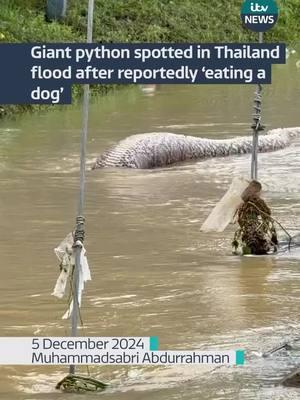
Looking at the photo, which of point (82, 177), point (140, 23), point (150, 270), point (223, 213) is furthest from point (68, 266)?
point (140, 23)

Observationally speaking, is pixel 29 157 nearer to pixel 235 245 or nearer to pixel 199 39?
pixel 235 245

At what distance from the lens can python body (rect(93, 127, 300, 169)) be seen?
15562 mm

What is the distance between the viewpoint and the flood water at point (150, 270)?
6.49 m

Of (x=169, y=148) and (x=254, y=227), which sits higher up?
(x=169, y=148)

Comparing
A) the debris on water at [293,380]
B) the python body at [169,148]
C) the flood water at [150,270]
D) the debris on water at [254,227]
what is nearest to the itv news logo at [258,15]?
the debris on water at [254,227]

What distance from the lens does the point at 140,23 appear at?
31.9 meters

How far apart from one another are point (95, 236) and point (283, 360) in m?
4.57

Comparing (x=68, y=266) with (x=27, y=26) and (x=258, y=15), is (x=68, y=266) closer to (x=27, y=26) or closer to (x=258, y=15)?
(x=258, y=15)

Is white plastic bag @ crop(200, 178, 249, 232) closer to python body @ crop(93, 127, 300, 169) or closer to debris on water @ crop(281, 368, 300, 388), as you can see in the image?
debris on water @ crop(281, 368, 300, 388)

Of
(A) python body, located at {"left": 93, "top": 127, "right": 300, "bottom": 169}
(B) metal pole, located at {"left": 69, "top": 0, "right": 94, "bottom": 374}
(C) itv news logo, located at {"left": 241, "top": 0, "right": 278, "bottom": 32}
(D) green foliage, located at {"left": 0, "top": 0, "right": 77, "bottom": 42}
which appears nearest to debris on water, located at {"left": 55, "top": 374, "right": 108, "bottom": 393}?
(B) metal pole, located at {"left": 69, "top": 0, "right": 94, "bottom": 374}

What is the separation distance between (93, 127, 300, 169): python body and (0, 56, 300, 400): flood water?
0.25 metres

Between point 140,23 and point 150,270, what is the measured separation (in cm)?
2297

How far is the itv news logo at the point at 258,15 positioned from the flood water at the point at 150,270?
66.4 inches

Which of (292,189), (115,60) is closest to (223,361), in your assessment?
(115,60)
